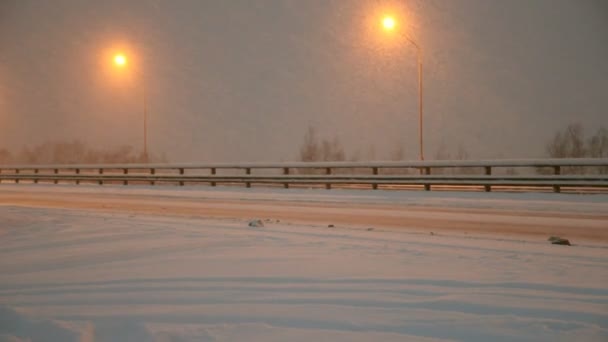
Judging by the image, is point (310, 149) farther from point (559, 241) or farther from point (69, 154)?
point (559, 241)

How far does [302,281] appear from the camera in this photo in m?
5.20

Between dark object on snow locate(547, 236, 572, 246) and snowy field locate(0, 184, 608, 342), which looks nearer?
A: snowy field locate(0, 184, 608, 342)

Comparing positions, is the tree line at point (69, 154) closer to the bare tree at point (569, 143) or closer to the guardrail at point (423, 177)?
the guardrail at point (423, 177)

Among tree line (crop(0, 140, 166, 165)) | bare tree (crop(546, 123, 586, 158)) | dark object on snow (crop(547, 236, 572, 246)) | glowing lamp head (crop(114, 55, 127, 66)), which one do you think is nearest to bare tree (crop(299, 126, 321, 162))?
glowing lamp head (crop(114, 55, 127, 66))

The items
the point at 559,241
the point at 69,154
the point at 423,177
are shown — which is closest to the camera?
the point at 559,241

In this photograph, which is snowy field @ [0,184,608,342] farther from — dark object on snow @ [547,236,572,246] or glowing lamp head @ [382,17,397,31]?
glowing lamp head @ [382,17,397,31]

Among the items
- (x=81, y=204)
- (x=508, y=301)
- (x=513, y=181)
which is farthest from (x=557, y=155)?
(x=508, y=301)

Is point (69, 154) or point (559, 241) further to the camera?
point (69, 154)

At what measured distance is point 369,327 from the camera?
12.7 feet

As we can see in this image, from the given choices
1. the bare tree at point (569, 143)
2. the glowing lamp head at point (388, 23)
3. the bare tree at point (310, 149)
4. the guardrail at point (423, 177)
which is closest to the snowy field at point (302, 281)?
the guardrail at point (423, 177)

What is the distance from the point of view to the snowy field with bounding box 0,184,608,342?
3924mm

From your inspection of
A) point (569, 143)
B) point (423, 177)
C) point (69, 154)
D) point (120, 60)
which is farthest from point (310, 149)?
point (69, 154)

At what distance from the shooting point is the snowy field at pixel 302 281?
392 centimetres

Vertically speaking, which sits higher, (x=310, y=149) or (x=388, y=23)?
(x=388, y=23)
